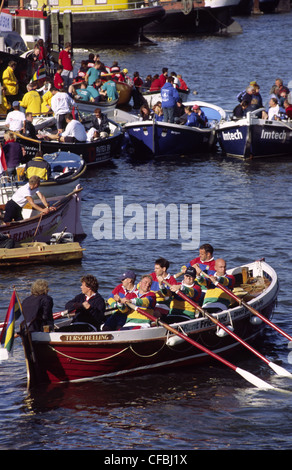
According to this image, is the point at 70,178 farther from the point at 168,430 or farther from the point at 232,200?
the point at 168,430

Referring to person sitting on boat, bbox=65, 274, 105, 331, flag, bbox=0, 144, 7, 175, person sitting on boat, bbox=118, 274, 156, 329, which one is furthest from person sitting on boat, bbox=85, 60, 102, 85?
person sitting on boat, bbox=65, 274, 105, 331

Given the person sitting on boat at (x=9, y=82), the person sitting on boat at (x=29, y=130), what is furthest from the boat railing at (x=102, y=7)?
the person sitting on boat at (x=29, y=130)

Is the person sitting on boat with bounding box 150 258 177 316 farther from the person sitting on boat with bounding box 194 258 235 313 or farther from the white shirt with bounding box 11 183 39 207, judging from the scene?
the white shirt with bounding box 11 183 39 207

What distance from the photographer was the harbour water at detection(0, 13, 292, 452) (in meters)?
12.8

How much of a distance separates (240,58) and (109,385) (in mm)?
49143

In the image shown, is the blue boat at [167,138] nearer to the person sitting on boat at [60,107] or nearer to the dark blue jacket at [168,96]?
the dark blue jacket at [168,96]

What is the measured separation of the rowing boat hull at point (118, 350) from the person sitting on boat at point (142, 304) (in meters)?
0.35

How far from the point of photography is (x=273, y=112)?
1185 inches

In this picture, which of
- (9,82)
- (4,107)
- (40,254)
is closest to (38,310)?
(40,254)

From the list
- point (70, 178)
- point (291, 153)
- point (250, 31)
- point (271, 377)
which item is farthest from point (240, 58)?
point (271, 377)

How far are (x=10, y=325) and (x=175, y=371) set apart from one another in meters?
3.35

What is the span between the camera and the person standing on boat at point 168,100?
2984 centimetres

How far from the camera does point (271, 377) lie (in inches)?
583
